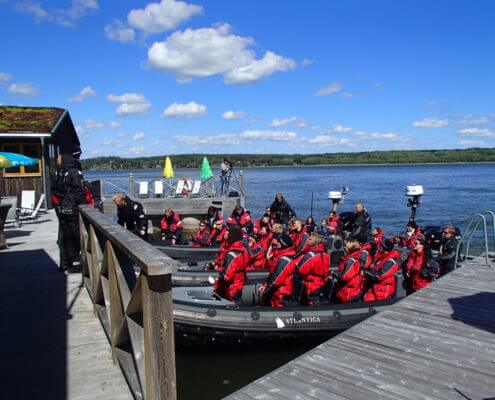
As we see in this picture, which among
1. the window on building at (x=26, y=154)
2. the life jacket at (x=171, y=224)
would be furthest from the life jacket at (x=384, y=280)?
the window on building at (x=26, y=154)

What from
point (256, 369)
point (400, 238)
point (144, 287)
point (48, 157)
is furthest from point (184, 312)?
point (48, 157)

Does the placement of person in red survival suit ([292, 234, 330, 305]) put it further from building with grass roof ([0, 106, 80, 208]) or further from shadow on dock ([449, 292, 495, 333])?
building with grass roof ([0, 106, 80, 208])

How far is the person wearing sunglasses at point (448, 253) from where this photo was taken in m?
8.54

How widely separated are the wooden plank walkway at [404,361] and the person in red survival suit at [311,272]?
1933mm

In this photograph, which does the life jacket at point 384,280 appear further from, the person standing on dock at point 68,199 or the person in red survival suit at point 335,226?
the person standing on dock at point 68,199

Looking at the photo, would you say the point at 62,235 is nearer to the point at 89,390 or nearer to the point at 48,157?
the point at 89,390

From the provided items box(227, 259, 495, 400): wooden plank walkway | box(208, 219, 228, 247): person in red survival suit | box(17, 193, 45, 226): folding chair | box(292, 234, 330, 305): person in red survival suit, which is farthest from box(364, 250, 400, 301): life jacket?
box(17, 193, 45, 226): folding chair

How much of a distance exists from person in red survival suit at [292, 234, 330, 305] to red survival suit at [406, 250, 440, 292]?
158 cm

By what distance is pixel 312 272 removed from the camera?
7.14 m

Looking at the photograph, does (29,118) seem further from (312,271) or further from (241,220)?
(312,271)

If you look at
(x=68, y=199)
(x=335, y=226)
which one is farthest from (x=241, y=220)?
(x=68, y=199)

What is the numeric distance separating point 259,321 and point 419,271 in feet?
9.66

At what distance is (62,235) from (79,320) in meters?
1.92

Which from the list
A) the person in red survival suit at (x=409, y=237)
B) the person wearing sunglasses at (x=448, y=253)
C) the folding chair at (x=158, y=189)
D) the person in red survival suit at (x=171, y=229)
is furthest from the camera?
the folding chair at (x=158, y=189)
